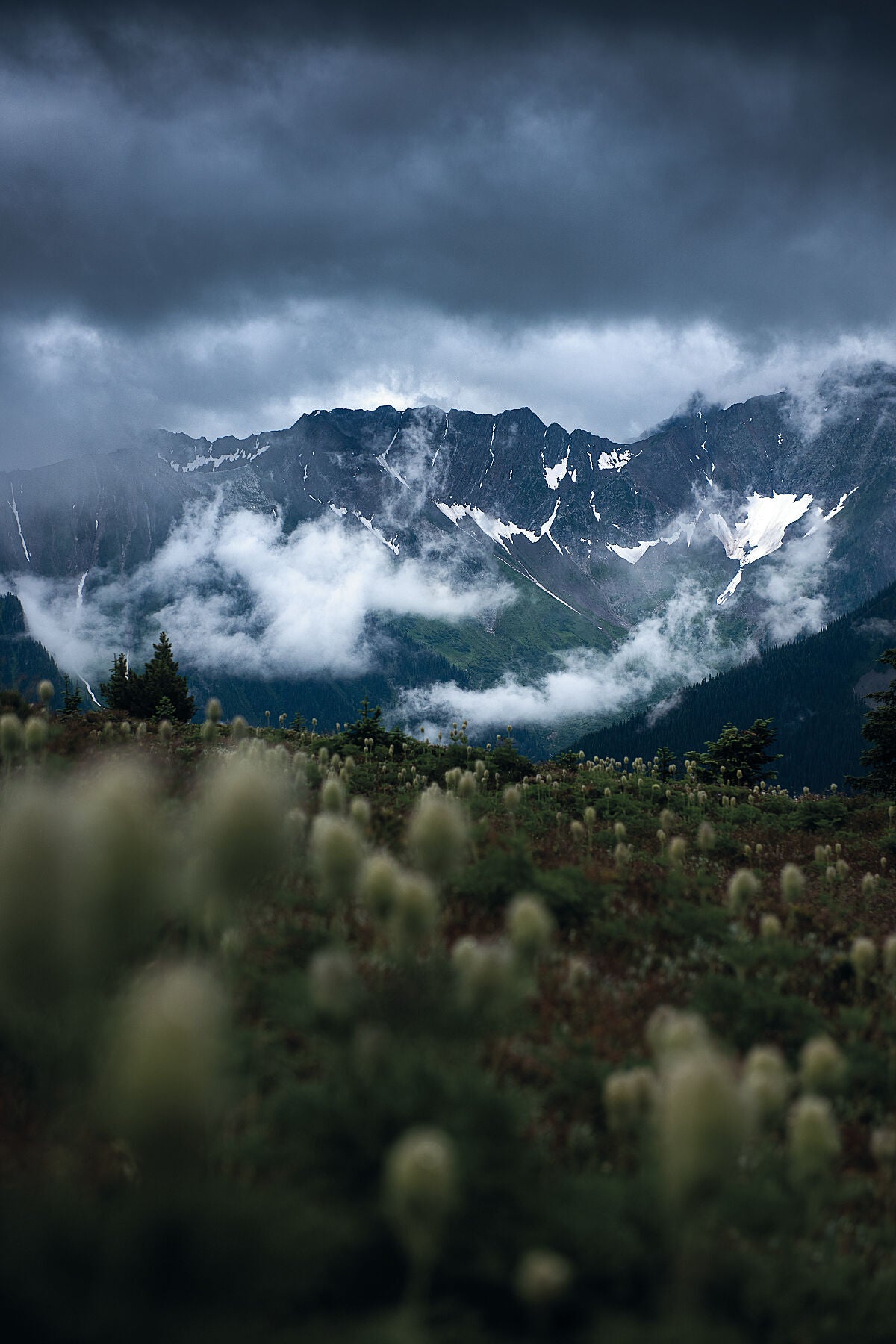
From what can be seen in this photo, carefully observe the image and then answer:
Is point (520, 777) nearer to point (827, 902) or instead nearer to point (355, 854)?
point (827, 902)

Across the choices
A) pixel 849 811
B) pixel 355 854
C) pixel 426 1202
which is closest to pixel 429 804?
pixel 355 854

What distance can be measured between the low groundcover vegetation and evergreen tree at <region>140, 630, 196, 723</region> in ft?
46.4

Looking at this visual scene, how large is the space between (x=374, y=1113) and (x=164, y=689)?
764 inches

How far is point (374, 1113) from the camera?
9.94 feet

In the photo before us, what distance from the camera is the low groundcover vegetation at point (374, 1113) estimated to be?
6.94ft

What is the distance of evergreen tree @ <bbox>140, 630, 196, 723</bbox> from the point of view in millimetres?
19656

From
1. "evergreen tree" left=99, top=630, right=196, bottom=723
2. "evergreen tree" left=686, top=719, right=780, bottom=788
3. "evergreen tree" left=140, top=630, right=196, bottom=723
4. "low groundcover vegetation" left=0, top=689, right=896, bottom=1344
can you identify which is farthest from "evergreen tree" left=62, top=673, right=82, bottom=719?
"evergreen tree" left=686, top=719, right=780, bottom=788

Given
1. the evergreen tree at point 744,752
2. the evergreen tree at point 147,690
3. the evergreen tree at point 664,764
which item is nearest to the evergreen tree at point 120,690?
the evergreen tree at point 147,690

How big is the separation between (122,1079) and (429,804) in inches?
85.8

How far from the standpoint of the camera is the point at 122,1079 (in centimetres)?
193

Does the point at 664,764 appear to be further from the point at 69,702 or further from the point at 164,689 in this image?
the point at 69,702

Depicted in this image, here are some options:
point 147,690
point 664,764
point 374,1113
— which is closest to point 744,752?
point 664,764

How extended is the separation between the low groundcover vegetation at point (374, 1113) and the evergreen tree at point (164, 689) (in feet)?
46.4

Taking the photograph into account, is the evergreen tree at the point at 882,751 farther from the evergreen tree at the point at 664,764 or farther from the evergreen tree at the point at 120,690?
the evergreen tree at the point at 120,690
